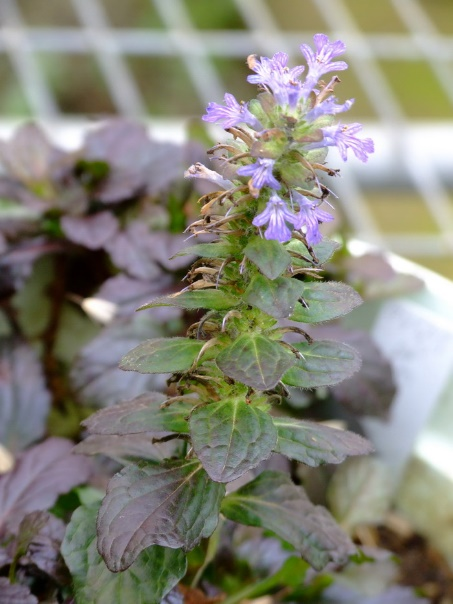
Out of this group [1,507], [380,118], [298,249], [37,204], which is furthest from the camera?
[380,118]

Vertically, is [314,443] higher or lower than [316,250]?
lower

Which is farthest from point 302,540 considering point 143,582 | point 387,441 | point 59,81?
point 59,81

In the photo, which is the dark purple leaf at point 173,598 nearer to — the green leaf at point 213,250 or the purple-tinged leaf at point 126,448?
the purple-tinged leaf at point 126,448

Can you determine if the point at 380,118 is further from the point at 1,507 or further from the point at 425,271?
the point at 1,507

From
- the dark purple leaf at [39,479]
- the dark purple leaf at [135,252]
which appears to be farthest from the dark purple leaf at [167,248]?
the dark purple leaf at [39,479]

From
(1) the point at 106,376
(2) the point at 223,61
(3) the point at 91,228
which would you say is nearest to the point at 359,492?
(1) the point at 106,376

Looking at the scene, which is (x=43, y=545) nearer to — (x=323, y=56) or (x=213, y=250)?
(x=213, y=250)
